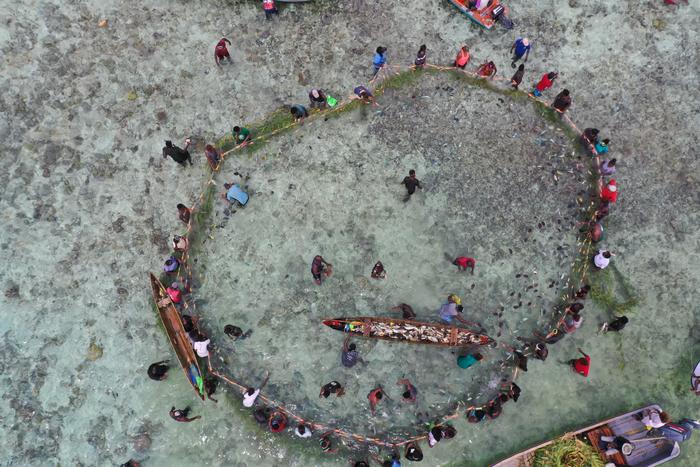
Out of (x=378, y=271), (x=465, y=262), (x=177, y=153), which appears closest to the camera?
(x=465, y=262)

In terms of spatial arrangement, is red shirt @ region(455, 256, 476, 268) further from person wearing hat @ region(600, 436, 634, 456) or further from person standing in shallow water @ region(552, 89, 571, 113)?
person wearing hat @ region(600, 436, 634, 456)

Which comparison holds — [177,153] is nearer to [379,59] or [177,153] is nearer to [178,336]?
[178,336]

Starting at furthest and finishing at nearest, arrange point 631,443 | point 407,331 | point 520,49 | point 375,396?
point 520,49 → point 407,331 → point 375,396 → point 631,443

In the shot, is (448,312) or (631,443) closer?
(631,443)

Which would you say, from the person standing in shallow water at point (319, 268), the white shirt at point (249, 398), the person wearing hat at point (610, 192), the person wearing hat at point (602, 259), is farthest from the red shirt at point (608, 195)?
the white shirt at point (249, 398)

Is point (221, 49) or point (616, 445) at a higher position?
point (221, 49)

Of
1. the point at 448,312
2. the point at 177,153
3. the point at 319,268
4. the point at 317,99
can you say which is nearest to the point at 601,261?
the point at 448,312

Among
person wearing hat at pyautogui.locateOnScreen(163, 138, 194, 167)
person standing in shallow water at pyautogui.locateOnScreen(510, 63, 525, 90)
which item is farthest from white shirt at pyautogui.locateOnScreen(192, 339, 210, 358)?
person standing in shallow water at pyautogui.locateOnScreen(510, 63, 525, 90)

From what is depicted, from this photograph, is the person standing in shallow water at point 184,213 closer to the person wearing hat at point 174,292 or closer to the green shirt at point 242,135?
the person wearing hat at point 174,292
